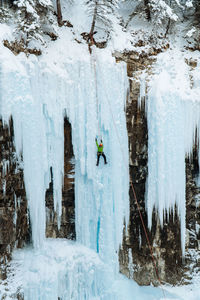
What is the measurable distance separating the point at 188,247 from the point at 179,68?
5.62 metres

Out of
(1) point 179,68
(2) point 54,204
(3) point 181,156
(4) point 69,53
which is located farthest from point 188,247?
(4) point 69,53

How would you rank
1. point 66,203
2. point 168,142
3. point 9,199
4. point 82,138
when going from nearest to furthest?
1. point 9,199
2. point 82,138
3. point 168,142
4. point 66,203

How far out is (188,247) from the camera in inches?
273

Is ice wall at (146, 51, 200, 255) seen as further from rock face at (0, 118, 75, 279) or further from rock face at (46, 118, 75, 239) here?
rock face at (0, 118, 75, 279)

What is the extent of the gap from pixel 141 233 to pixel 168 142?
2.79 meters

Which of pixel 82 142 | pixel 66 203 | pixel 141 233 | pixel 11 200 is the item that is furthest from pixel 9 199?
pixel 141 233

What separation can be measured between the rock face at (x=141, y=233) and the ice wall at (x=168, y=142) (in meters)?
0.29

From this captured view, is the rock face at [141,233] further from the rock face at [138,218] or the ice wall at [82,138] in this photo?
the ice wall at [82,138]

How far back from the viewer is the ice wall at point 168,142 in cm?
618

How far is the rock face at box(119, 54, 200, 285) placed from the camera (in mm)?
6445

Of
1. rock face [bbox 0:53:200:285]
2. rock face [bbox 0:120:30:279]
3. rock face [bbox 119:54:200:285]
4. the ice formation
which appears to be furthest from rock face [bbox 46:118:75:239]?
rock face [bbox 119:54:200:285]

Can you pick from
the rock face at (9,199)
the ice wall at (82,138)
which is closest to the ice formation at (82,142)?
the ice wall at (82,138)

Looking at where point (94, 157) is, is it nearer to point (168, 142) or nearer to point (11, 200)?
point (168, 142)

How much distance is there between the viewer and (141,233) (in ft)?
21.4
